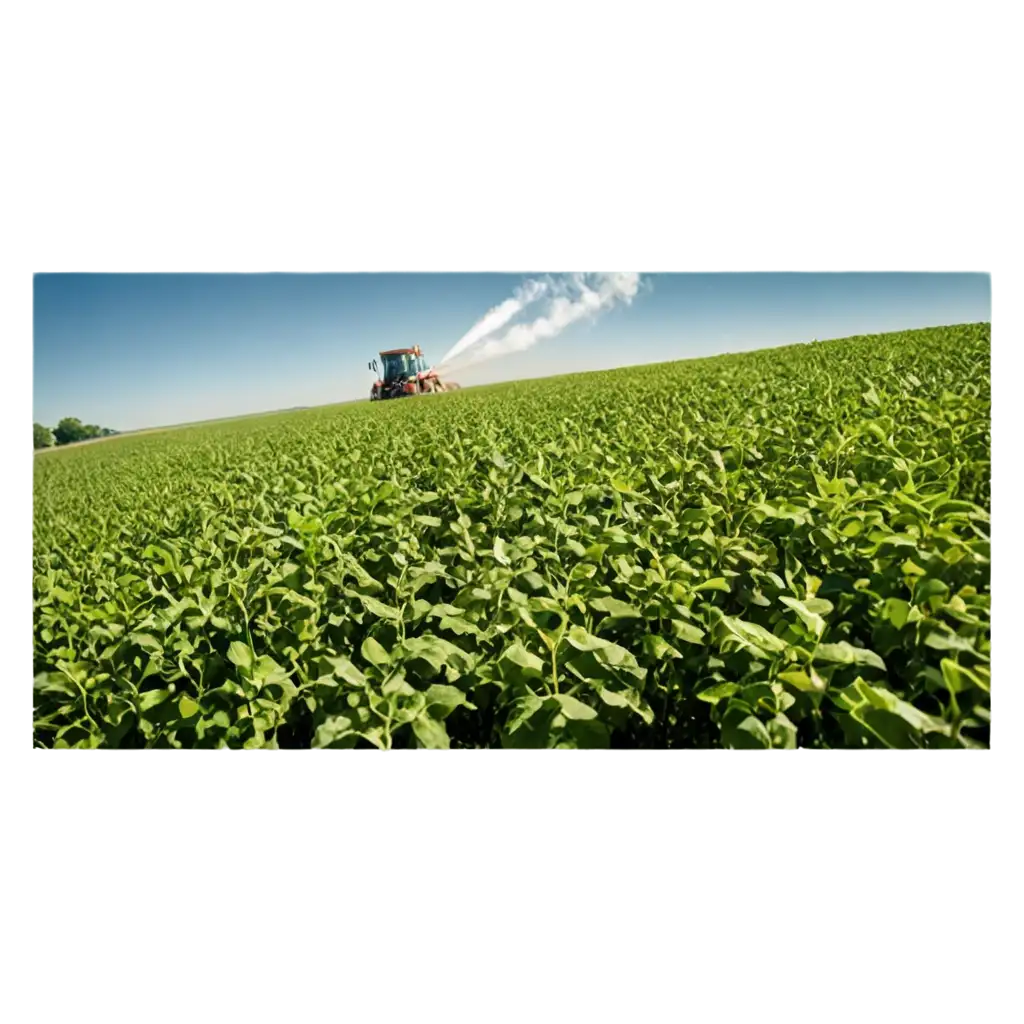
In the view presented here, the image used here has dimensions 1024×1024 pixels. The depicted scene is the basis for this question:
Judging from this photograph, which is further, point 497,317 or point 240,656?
point 497,317

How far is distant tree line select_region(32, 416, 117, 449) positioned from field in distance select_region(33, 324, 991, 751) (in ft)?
0.19

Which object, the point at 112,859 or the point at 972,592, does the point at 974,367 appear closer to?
the point at 972,592

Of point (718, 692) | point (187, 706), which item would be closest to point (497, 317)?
point (718, 692)

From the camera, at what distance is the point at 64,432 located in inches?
138

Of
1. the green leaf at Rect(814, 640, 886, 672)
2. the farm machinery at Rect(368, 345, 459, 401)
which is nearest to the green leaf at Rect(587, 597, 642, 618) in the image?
the green leaf at Rect(814, 640, 886, 672)

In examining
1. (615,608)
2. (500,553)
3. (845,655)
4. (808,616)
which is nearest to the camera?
(845,655)

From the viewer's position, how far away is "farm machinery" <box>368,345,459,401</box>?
347 centimetres

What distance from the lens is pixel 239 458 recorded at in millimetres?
3729

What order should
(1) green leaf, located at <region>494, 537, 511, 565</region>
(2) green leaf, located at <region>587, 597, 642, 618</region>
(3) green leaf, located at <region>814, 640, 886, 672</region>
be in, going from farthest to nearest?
(1) green leaf, located at <region>494, 537, 511, 565</region>
(2) green leaf, located at <region>587, 597, 642, 618</region>
(3) green leaf, located at <region>814, 640, 886, 672</region>

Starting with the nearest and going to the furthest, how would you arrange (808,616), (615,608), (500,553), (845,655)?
(845,655) < (808,616) < (615,608) < (500,553)

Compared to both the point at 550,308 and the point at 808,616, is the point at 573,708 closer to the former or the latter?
the point at 808,616

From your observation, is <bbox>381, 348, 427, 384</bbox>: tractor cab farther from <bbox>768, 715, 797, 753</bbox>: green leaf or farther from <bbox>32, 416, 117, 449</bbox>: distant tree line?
<bbox>768, 715, 797, 753</bbox>: green leaf

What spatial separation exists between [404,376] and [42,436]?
1.33 meters

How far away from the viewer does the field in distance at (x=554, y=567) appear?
314 centimetres
